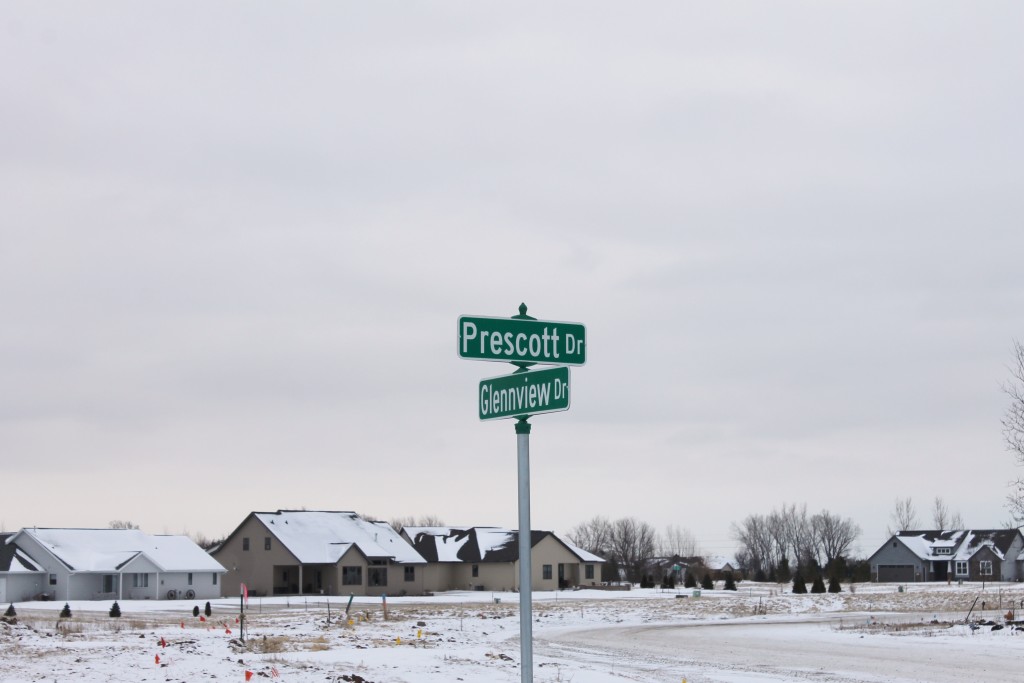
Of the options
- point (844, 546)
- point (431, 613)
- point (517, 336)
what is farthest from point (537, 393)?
point (844, 546)

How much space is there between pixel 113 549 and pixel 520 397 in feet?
238

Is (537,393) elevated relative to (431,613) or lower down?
elevated

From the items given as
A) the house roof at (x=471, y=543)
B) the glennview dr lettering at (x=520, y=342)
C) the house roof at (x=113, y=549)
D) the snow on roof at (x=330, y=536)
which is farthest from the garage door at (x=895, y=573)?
the glennview dr lettering at (x=520, y=342)

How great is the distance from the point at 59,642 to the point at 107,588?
46.7 meters

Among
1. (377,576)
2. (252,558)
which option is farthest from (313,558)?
(252,558)

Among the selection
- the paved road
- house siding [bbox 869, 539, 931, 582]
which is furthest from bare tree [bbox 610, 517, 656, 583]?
the paved road

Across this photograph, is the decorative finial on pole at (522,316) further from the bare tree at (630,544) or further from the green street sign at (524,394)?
the bare tree at (630,544)

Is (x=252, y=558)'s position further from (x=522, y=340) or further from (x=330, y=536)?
(x=522, y=340)

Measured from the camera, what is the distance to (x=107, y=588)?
7231 cm

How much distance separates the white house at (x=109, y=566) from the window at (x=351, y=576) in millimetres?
8169

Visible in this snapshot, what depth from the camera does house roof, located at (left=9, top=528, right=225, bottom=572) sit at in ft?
236

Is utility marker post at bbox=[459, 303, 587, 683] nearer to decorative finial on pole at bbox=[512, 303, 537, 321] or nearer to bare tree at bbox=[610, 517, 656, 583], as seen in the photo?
decorative finial on pole at bbox=[512, 303, 537, 321]

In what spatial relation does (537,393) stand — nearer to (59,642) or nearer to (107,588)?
(59,642)

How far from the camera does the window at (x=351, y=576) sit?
7900 cm
